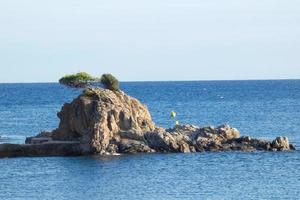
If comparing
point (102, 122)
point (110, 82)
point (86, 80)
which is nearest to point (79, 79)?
point (86, 80)

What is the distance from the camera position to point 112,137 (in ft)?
283

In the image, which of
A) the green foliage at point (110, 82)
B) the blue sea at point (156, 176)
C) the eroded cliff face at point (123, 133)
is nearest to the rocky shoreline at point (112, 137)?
the eroded cliff face at point (123, 133)

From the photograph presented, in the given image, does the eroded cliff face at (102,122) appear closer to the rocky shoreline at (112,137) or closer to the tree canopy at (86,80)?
the rocky shoreline at (112,137)

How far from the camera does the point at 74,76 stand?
94.4m

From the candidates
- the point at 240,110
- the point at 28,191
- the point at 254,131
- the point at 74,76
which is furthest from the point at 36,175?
the point at 240,110

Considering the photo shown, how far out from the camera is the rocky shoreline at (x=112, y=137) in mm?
85500

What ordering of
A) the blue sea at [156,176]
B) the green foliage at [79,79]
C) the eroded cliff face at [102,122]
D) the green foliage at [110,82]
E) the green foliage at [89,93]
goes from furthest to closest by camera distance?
the green foliage at [79,79]
the green foliage at [110,82]
the green foliage at [89,93]
the eroded cliff face at [102,122]
the blue sea at [156,176]

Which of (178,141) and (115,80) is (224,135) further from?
(115,80)

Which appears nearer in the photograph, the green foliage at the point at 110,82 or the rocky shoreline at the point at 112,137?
the rocky shoreline at the point at 112,137

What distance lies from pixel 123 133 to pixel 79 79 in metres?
10.5

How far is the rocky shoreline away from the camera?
8550 cm

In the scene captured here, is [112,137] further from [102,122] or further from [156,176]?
[156,176]

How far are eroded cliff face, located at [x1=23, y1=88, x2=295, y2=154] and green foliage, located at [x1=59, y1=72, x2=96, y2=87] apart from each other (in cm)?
429

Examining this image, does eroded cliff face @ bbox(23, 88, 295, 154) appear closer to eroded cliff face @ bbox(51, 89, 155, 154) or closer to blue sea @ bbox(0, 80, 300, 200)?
eroded cliff face @ bbox(51, 89, 155, 154)
